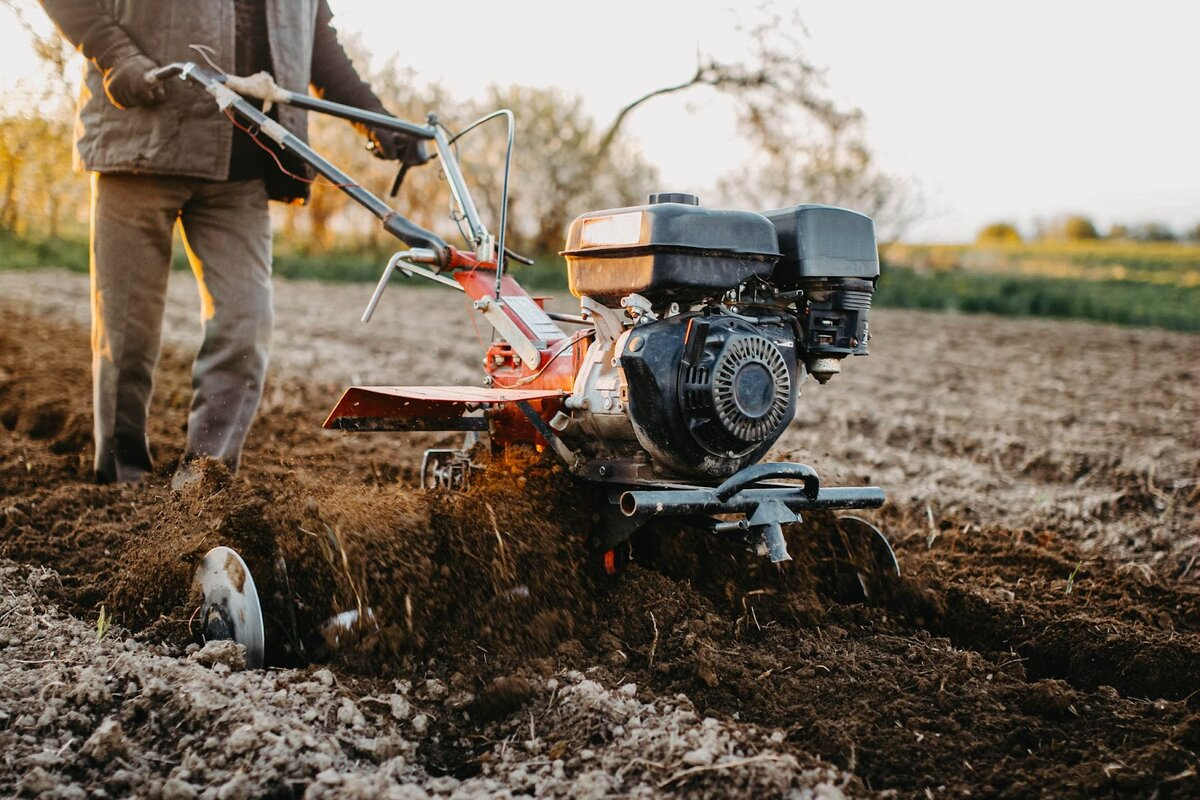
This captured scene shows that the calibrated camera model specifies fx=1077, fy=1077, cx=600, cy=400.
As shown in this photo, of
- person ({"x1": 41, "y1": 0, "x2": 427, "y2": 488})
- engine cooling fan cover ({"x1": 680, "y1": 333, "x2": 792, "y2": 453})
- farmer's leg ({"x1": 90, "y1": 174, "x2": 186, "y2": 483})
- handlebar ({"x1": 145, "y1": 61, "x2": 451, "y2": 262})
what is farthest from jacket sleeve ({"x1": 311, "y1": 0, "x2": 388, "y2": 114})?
engine cooling fan cover ({"x1": 680, "y1": 333, "x2": 792, "y2": 453})

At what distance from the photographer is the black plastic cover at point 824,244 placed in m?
2.73

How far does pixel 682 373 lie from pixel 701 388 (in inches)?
2.3

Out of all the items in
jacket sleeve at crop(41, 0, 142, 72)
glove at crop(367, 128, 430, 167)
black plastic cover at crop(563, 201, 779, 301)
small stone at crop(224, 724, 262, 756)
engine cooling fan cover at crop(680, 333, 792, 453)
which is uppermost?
jacket sleeve at crop(41, 0, 142, 72)

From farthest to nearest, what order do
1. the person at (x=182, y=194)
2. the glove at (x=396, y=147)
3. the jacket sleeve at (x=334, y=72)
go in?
the jacket sleeve at (x=334, y=72), the glove at (x=396, y=147), the person at (x=182, y=194)

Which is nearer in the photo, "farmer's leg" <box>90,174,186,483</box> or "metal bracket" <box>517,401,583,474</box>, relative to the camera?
→ "metal bracket" <box>517,401,583,474</box>

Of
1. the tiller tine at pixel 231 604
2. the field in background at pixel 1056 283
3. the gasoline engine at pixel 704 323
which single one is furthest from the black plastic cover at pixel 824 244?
the field in background at pixel 1056 283

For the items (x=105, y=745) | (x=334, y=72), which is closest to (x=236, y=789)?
(x=105, y=745)

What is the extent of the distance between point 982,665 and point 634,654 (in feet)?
2.64

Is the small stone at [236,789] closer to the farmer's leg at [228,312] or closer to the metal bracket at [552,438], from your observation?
the metal bracket at [552,438]

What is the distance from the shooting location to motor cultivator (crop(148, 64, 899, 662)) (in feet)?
8.32

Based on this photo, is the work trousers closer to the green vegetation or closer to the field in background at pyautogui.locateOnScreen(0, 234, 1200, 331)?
the field in background at pyautogui.locateOnScreen(0, 234, 1200, 331)

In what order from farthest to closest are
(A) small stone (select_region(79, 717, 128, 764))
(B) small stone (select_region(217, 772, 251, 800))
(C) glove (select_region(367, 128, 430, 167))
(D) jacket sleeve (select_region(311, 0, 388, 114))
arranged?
(D) jacket sleeve (select_region(311, 0, 388, 114)) → (C) glove (select_region(367, 128, 430, 167)) → (A) small stone (select_region(79, 717, 128, 764)) → (B) small stone (select_region(217, 772, 251, 800))

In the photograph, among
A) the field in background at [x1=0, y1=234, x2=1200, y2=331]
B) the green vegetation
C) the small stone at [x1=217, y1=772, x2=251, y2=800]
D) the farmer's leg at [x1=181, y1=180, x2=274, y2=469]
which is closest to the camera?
the small stone at [x1=217, y1=772, x2=251, y2=800]

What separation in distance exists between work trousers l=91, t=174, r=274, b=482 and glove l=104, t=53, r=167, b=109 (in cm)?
29
